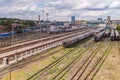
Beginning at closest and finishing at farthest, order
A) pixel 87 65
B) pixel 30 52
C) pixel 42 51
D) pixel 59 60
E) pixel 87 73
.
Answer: pixel 87 73 → pixel 87 65 → pixel 59 60 → pixel 30 52 → pixel 42 51

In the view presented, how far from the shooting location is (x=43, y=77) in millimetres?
25188

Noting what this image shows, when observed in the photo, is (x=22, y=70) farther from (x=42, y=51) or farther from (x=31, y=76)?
(x=42, y=51)

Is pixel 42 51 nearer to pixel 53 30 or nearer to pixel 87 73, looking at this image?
pixel 87 73

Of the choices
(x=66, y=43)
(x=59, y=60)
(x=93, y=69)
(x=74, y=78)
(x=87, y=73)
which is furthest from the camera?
(x=66, y=43)

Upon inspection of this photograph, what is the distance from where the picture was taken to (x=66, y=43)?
169 feet

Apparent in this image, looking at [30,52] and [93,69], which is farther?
[30,52]

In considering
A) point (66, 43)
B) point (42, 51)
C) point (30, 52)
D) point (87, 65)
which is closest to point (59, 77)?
point (87, 65)

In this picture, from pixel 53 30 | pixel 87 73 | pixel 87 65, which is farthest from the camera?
pixel 53 30

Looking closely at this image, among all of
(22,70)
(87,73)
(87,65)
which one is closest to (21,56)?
(22,70)

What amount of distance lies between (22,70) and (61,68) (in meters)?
→ 5.05

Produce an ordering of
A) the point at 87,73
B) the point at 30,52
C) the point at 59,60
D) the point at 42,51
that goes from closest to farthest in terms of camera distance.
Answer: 1. the point at 87,73
2. the point at 59,60
3. the point at 30,52
4. the point at 42,51

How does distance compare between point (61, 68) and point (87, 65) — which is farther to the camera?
point (87, 65)

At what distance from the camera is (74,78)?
25031 millimetres

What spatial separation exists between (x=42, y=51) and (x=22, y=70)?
49.5 ft
